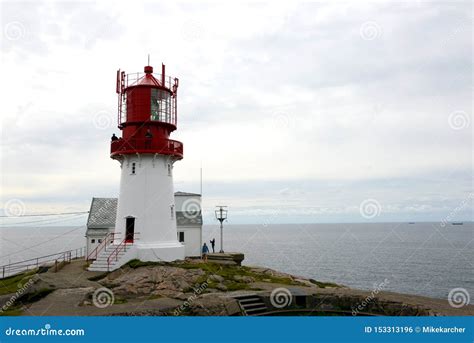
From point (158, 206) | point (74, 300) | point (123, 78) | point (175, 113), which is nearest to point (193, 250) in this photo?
point (158, 206)

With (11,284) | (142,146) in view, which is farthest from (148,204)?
(11,284)

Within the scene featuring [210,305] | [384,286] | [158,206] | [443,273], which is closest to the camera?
[210,305]

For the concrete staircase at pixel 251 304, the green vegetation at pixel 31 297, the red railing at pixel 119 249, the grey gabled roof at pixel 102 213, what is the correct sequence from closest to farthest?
the green vegetation at pixel 31 297, the concrete staircase at pixel 251 304, the red railing at pixel 119 249, the grey gabled roof at pixel 102 213

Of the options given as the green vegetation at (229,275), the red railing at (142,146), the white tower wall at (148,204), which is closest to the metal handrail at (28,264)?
the white tower wall at (148,204)

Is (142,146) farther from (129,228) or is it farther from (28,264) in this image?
(28,264)

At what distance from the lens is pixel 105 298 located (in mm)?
18734

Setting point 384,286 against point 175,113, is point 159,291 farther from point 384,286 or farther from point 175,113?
point 384,286

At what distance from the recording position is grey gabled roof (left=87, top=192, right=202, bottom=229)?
115 feet

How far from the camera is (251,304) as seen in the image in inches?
758

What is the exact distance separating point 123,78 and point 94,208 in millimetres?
15056

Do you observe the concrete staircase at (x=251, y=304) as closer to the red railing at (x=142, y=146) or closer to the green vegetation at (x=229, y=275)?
the green vegetation at (x=229, y=275)

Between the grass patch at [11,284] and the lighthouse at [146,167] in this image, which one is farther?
the lighthouse at [146,167]

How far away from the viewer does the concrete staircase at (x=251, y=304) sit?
1880 centimetres

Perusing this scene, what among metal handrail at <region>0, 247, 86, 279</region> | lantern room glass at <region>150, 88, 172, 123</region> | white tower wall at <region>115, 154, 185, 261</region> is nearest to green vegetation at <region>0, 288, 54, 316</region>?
metal handrail at <region>0, 247, 86, 279</region>
